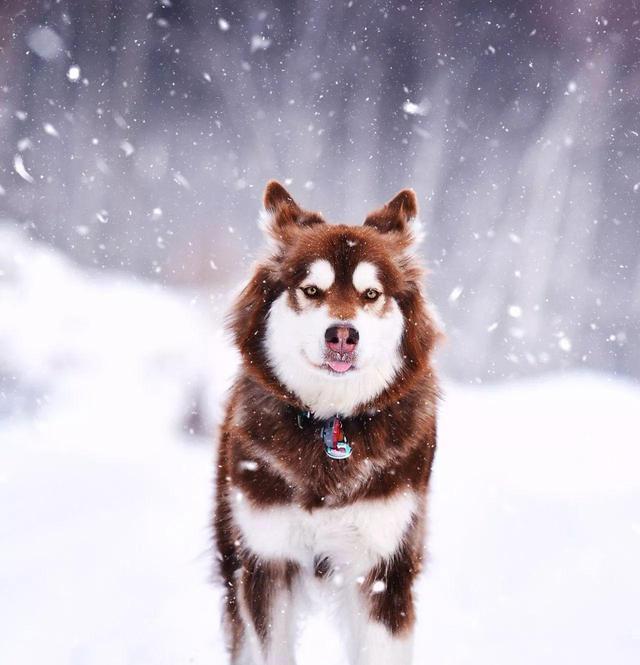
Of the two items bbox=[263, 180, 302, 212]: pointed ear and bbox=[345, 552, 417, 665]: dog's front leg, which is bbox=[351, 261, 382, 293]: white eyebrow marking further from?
bbox=[345, 552, 417, 665]: dog's front leg

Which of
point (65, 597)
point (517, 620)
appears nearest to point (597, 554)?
point (517, 620)

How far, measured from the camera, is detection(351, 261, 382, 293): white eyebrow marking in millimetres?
2867

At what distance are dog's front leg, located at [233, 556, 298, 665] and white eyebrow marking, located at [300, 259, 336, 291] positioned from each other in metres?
1.23

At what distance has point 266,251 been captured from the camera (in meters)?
3.28

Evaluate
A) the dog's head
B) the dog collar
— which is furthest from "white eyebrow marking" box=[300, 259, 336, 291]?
the dog collar

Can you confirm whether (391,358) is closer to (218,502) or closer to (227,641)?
(218,502)

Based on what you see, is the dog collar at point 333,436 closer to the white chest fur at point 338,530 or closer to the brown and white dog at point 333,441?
the brown and white dog at point 333,441

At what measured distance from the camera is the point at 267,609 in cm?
295

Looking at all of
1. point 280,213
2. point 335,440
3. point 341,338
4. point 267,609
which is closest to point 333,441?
point 335,440

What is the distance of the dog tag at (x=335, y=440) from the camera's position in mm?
2861

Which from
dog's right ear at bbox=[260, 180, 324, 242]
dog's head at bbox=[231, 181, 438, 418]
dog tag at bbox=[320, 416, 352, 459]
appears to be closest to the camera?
dog's head at bbox=[231, 181, 438, 418]

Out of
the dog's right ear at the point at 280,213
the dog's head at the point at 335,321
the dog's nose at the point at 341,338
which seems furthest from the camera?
the dog's right ear at the point at 280,213

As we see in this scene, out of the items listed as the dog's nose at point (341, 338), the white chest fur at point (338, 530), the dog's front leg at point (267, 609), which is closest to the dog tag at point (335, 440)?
the white chest fur at point (338, 530)

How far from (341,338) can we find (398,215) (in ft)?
3.16
